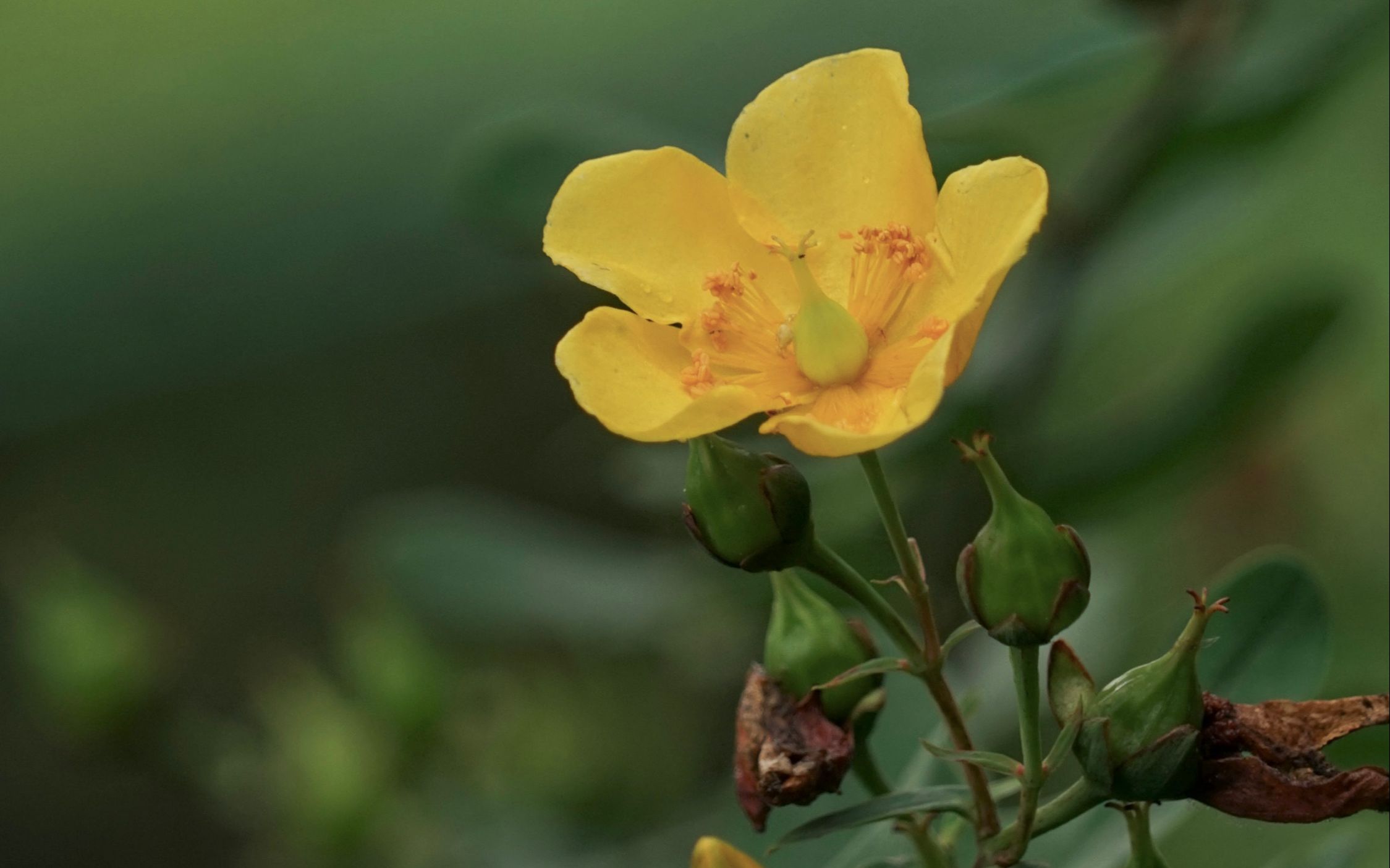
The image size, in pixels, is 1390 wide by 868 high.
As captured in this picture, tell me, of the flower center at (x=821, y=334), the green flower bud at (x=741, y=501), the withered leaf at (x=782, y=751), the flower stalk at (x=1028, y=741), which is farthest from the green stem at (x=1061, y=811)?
the flower center at (x=821, y=334)

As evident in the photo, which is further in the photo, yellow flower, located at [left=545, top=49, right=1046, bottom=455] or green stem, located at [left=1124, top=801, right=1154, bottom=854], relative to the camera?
yellow flower, located at [left=545, top=49, right=1046, bottom=455]

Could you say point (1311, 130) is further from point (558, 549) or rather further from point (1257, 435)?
point (558, 549)

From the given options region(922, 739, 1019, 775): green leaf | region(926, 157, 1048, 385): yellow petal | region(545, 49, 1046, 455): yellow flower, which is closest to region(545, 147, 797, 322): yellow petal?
region(545, 49, 1046, 455): yellow flower

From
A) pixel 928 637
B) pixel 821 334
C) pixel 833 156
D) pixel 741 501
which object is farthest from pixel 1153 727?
pixel 833 156

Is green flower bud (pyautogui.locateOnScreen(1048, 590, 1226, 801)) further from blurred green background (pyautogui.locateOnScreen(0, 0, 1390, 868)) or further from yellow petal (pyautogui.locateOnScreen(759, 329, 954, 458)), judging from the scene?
blurred green background (pyautogui.locateOnScreen(0, 0, 1390, 868))

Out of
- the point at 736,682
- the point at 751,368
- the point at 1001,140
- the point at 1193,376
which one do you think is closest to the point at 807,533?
the point at 751,368

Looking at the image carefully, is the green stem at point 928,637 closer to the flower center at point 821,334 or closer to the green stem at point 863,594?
the green stem at point 863,594
